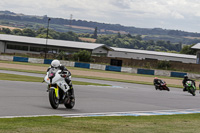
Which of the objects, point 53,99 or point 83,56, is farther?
point 83,56

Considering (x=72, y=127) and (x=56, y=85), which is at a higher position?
(x=56, y=85)

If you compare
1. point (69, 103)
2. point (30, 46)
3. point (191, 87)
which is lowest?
point (191, 87)

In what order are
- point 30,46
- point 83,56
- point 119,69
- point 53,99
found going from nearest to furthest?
point 53,99 < point 119,69 < point 83,56 < point 30,46

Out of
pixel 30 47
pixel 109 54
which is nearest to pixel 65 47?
pixel 30 47

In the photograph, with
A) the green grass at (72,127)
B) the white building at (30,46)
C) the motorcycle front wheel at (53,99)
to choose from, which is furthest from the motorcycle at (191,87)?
the white building at (30,46)

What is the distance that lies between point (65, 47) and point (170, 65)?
2779cm

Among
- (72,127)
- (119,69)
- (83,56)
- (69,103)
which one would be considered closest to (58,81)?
(69,103)

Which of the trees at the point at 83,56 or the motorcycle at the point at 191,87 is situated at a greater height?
the trees at the point at 83,56

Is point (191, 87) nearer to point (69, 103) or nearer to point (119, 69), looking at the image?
point (69, 103)

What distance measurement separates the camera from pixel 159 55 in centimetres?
10294

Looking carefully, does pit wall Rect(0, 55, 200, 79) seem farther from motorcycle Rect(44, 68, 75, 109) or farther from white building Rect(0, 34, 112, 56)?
motorcycle Rect(44, 68, 75, 109)

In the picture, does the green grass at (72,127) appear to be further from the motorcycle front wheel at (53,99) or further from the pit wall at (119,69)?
the pit wall at (119,69)

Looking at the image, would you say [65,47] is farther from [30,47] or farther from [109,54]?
[109,54]

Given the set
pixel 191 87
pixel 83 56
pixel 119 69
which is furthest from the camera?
pixel 83 56
